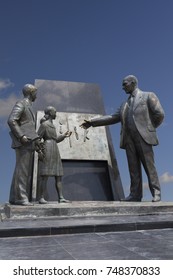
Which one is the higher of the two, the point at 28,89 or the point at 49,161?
the point at 28,89

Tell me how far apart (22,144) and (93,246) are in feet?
11.4

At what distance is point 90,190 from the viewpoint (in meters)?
9.62

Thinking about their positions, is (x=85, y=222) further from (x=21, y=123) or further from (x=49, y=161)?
(x=21, y=123)

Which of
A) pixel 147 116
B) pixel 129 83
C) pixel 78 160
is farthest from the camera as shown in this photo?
pixel 78 160

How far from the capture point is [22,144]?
702 cm

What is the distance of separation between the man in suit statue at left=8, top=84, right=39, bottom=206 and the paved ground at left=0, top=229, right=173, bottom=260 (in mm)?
2275

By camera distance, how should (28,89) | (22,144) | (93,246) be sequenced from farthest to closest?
(28,89) → (22,144) → (93,246)

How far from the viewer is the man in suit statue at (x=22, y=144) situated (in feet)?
22.8

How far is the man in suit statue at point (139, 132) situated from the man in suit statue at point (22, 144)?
2.31 meters

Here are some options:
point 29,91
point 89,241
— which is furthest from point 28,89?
point 89,241

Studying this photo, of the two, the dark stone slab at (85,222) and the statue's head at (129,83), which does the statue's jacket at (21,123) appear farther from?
the statue's head at (129,83)

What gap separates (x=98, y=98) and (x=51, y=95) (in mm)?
1491

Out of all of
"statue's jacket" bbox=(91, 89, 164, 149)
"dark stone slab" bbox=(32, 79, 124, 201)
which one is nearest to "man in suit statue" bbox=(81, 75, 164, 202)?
"statue's jacket" bbox=(91, 89, 164, 149)
